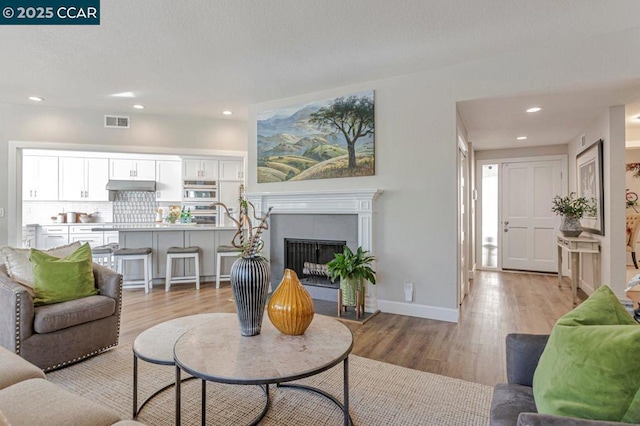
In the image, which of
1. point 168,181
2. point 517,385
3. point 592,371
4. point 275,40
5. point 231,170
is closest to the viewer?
point 592,371

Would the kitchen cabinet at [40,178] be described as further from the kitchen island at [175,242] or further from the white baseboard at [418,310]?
the white baseboard at [418,310]

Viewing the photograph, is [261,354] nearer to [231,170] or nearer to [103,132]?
[103,132]

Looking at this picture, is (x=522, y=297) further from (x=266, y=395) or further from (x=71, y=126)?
(x=71, y=126)

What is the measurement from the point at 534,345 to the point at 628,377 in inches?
19.2

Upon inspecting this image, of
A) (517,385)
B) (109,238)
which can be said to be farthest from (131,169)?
(517,385)

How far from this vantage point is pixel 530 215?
20.6 feet

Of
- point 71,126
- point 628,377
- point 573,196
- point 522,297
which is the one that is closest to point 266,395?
point 628,377

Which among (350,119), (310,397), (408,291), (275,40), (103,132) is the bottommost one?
(310,397)

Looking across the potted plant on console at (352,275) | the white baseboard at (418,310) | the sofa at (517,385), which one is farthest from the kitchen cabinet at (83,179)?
the sofa at (517,385)

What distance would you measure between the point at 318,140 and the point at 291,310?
290 cm

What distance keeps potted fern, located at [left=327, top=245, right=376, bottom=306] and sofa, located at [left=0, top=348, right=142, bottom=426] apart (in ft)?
8.34

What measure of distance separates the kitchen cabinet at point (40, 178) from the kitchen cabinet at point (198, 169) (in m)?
2.84

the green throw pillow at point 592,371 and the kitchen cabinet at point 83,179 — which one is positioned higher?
the kitchen cabinet at point 83,179

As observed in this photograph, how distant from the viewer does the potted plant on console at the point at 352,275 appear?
11.8 feet
